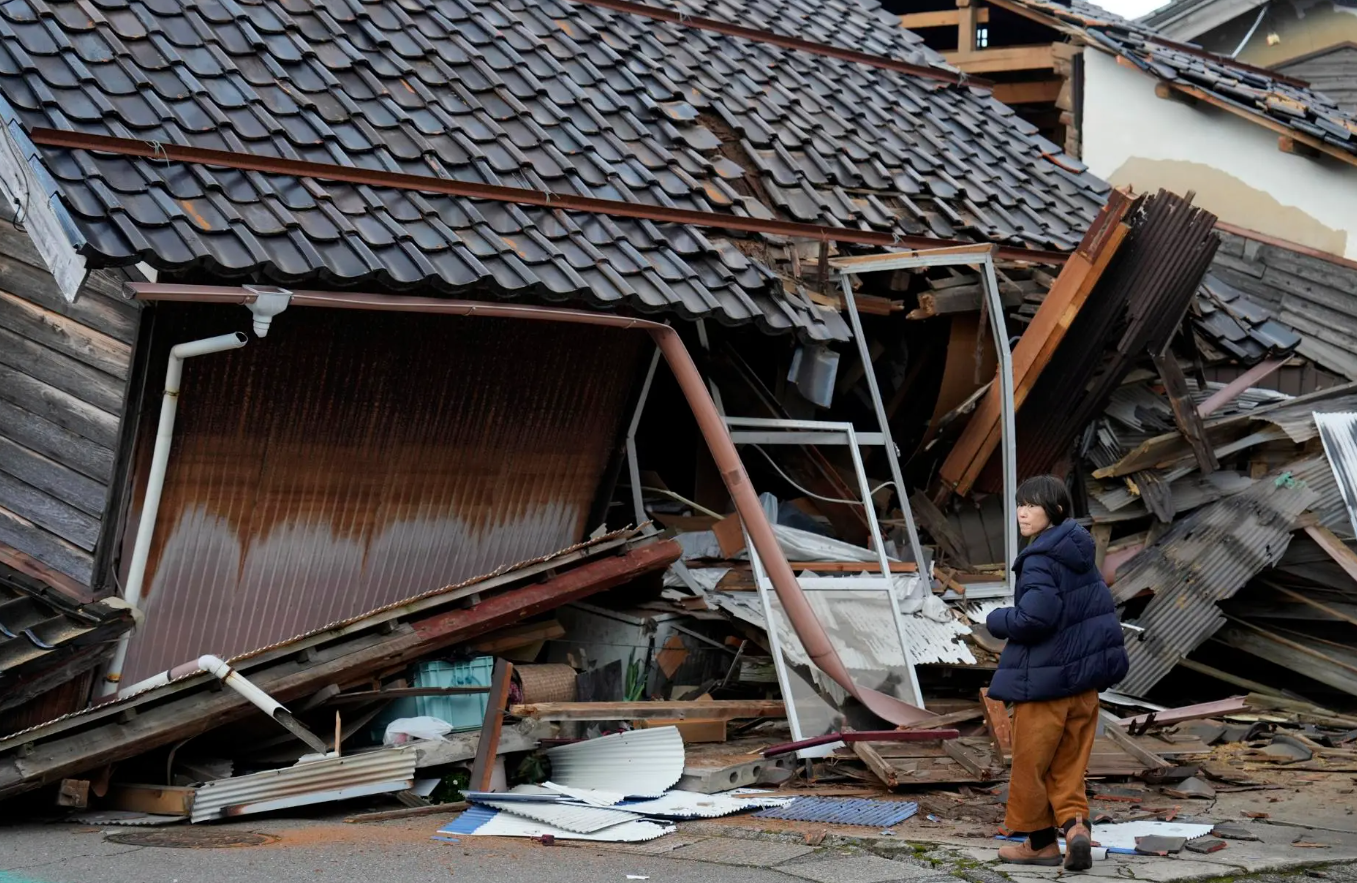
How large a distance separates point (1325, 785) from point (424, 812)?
4.66 m

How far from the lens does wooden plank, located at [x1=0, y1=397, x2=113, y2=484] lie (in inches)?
291

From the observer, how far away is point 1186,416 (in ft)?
35.6

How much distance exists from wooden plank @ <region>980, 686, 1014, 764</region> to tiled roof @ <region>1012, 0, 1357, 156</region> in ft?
27.2

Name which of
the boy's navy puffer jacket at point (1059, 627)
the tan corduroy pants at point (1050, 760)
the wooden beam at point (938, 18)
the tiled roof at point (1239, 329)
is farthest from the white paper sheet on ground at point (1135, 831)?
the wooden beam at point (938, 18)

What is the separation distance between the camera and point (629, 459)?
9.66 m

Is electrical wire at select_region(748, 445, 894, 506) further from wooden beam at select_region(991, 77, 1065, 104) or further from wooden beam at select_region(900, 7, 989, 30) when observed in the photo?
wooden beam at select_region(900, 7, 989, 30)

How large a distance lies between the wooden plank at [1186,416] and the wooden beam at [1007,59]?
6.23 metres

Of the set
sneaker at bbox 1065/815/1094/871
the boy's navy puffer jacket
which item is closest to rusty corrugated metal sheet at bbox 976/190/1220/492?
the boy's navy puffer jacket

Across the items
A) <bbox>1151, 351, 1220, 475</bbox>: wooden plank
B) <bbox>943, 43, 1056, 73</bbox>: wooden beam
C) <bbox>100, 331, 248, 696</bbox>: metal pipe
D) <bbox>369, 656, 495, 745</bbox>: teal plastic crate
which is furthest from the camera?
<bbox>943, 43, 1056, 73</bbox>: wooden beam

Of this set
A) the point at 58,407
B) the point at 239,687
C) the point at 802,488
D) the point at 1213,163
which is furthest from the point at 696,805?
the point at 1213,163

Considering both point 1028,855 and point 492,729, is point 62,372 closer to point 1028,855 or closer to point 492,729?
point 492,729

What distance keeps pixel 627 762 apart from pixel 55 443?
3.39 m

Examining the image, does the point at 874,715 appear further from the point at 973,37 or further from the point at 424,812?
the point at 973,37

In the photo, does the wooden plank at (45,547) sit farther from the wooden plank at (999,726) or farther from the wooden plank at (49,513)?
the wooden plank at (999,726)
